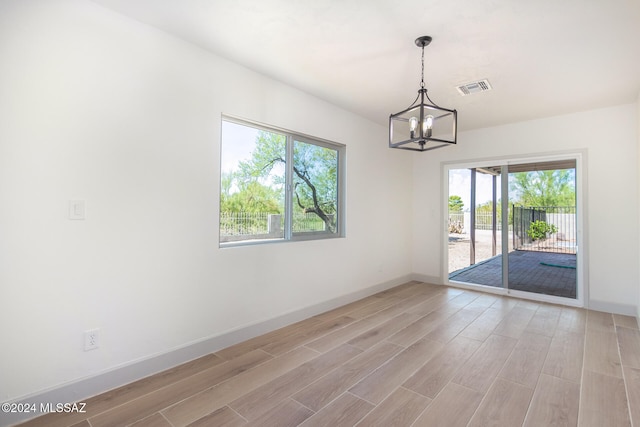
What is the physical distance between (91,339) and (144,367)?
44 cm

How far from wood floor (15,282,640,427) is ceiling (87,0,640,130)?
104 inches

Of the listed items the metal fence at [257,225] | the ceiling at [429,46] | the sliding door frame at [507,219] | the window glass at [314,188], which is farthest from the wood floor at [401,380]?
the ceiling at [429,46]

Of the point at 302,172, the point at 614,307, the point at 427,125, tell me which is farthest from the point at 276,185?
the point at 614,307

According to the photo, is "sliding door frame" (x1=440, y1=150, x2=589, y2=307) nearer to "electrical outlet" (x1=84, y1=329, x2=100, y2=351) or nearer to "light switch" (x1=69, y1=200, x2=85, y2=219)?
"electrical outlet" (x1=84, y1=329, x2=100, y2=351)

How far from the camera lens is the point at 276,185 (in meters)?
3.32

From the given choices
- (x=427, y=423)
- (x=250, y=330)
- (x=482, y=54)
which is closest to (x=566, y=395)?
(x=427, y=423)

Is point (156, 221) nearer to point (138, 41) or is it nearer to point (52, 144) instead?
point (52, 144)

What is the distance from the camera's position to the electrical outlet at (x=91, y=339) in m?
2.01

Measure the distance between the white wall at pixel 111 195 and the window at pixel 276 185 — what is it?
0.57 ft

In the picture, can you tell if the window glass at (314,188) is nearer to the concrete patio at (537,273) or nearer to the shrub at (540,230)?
the concrete patio at (537,273)

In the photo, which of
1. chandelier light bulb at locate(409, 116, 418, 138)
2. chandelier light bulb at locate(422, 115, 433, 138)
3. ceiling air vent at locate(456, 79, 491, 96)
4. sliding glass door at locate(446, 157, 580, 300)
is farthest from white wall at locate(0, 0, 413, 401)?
sliding glass door at locate(446, 157, 580, 300)

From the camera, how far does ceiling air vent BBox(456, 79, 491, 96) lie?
321cm

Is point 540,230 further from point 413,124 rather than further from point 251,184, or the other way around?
point 251,184

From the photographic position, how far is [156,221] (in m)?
2.33
